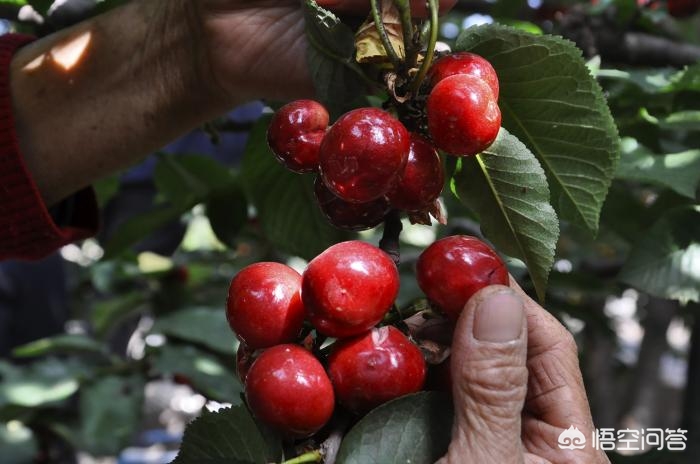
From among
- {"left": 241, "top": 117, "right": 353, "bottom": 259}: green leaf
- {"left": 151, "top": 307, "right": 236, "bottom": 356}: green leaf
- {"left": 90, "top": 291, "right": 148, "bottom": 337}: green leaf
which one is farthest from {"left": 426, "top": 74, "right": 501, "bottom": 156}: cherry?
{"left": 90, "top": 291, "right": 148, "bottom": 337}: green leaf

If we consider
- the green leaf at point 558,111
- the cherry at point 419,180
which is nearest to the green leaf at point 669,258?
the green leaf at point 558,111

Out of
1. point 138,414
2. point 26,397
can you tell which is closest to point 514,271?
point 138,414

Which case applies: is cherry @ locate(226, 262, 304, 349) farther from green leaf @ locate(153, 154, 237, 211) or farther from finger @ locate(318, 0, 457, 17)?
green leaf @ locate(153, 154, 237, 211)

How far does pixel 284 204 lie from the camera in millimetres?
1396

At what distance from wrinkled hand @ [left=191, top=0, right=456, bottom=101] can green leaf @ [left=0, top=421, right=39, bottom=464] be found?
67.0 inches

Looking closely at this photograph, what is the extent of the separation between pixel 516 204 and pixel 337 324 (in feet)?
0.81

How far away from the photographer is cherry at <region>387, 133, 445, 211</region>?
736mm

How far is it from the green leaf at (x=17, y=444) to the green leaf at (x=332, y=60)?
200 cm

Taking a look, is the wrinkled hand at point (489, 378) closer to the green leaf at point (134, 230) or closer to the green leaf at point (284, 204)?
the green leaf at point (284, 204)

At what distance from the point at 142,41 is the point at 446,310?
0.90 m

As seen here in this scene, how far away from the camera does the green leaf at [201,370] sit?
6.10ft

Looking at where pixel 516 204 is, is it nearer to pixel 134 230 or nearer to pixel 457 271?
pixel 457 271

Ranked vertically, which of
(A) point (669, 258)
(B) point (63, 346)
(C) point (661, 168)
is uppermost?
(C) point (661, 168)

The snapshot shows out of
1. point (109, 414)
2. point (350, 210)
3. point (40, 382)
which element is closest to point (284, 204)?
point (350, 210)
